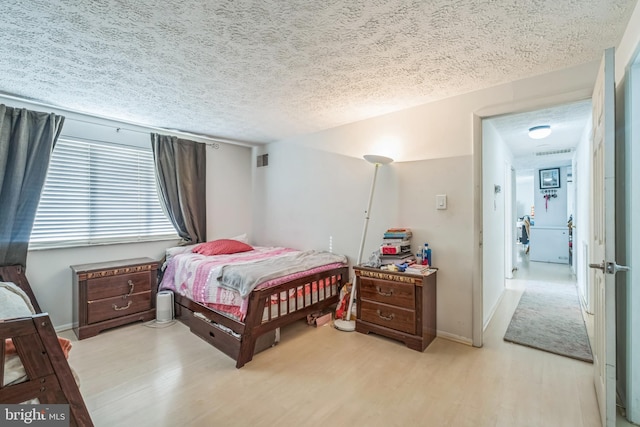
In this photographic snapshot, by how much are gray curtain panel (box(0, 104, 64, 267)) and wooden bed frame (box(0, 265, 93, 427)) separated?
81.5 inches

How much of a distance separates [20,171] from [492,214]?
4.89 meters

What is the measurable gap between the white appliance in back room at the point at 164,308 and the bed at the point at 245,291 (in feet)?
0.25

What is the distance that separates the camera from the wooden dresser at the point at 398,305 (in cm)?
234

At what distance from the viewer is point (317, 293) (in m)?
2.89

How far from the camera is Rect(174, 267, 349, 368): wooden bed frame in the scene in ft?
7.23

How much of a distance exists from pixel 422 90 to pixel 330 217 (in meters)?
1.73

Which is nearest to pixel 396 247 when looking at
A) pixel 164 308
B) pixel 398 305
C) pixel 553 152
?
pixel 398 305

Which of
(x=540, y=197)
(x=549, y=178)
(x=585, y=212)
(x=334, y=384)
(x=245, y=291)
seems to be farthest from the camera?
(x=540, y=197)

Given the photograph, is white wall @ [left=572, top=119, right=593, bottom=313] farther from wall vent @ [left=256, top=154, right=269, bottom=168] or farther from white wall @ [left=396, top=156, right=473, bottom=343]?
wall vent @ [left=256, top=154, right=269, bottom=168]

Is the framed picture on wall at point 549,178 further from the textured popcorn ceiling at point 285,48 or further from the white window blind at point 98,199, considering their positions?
the white window blind at point 98,199

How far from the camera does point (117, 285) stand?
283 cm

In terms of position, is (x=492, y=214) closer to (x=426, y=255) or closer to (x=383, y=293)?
(x=426, y=255)

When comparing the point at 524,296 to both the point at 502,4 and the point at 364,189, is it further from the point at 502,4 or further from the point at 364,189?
the point at 502,4

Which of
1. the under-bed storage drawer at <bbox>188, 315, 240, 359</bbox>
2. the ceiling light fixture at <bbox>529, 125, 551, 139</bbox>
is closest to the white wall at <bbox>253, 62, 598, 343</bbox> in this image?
the ceiling light fixture at <bbox>529, 125, 551, 139</bbox>
